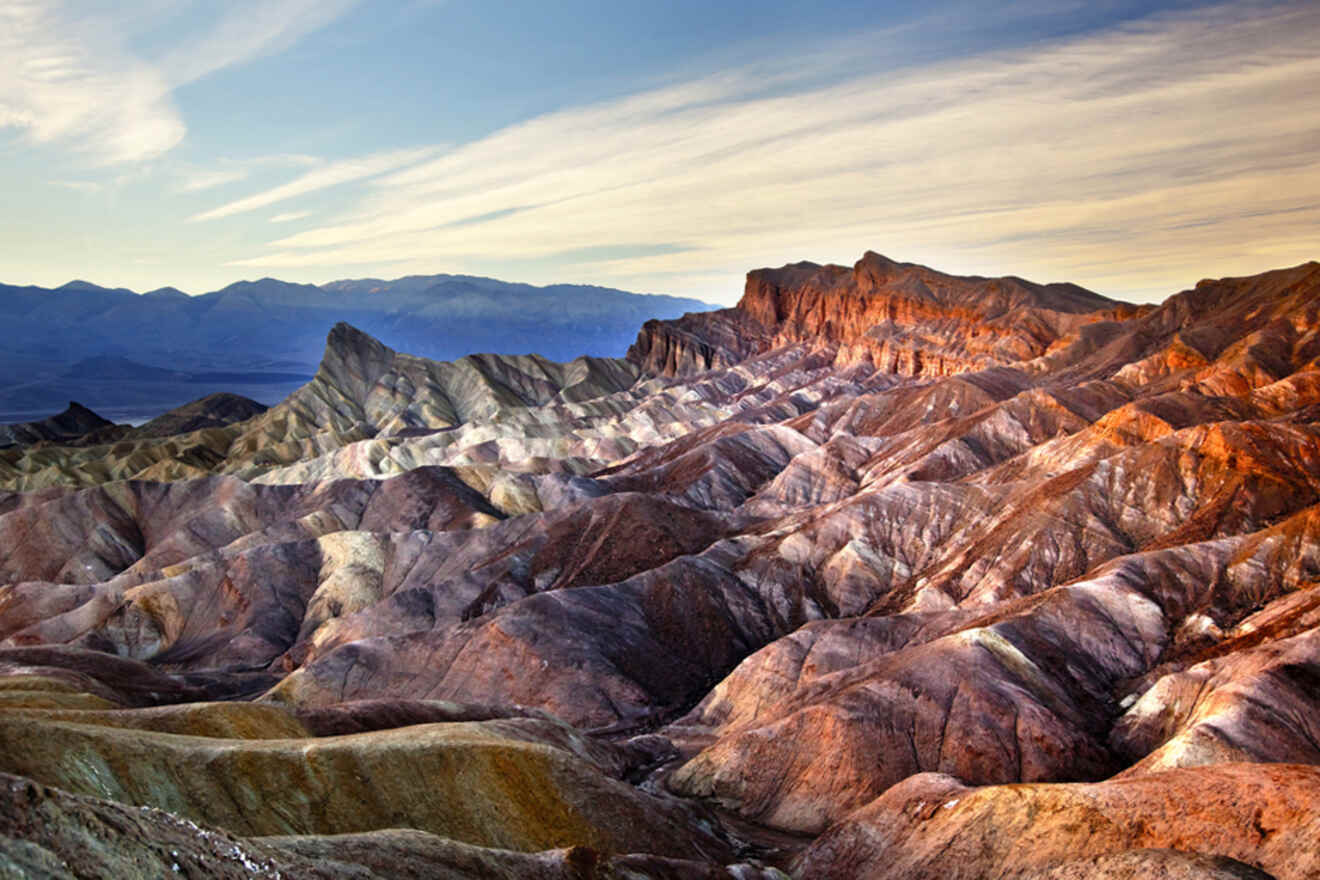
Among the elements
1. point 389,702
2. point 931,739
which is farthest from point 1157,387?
point 389,702

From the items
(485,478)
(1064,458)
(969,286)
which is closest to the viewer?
(1064,458)

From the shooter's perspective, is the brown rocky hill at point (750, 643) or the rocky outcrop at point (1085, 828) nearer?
the rocky outcrop at point (1085, 828)

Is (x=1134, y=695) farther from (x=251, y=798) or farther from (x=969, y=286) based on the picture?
(x=969, y=286)

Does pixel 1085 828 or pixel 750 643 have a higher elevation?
pixel 1085 828

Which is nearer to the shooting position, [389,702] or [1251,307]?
[389,702]

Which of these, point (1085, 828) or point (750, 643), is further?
point (750, 643)

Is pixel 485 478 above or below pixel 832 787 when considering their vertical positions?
above

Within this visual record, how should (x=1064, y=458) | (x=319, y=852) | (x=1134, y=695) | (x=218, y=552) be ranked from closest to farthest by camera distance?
(x=319, y=852)
(x=1134, y=695)
(x=1064, y=458)
(x=218, y=552)

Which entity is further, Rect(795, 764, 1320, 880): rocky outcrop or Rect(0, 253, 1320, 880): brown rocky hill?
Rect(0, 253, 1320, 880): brown rocky hill
